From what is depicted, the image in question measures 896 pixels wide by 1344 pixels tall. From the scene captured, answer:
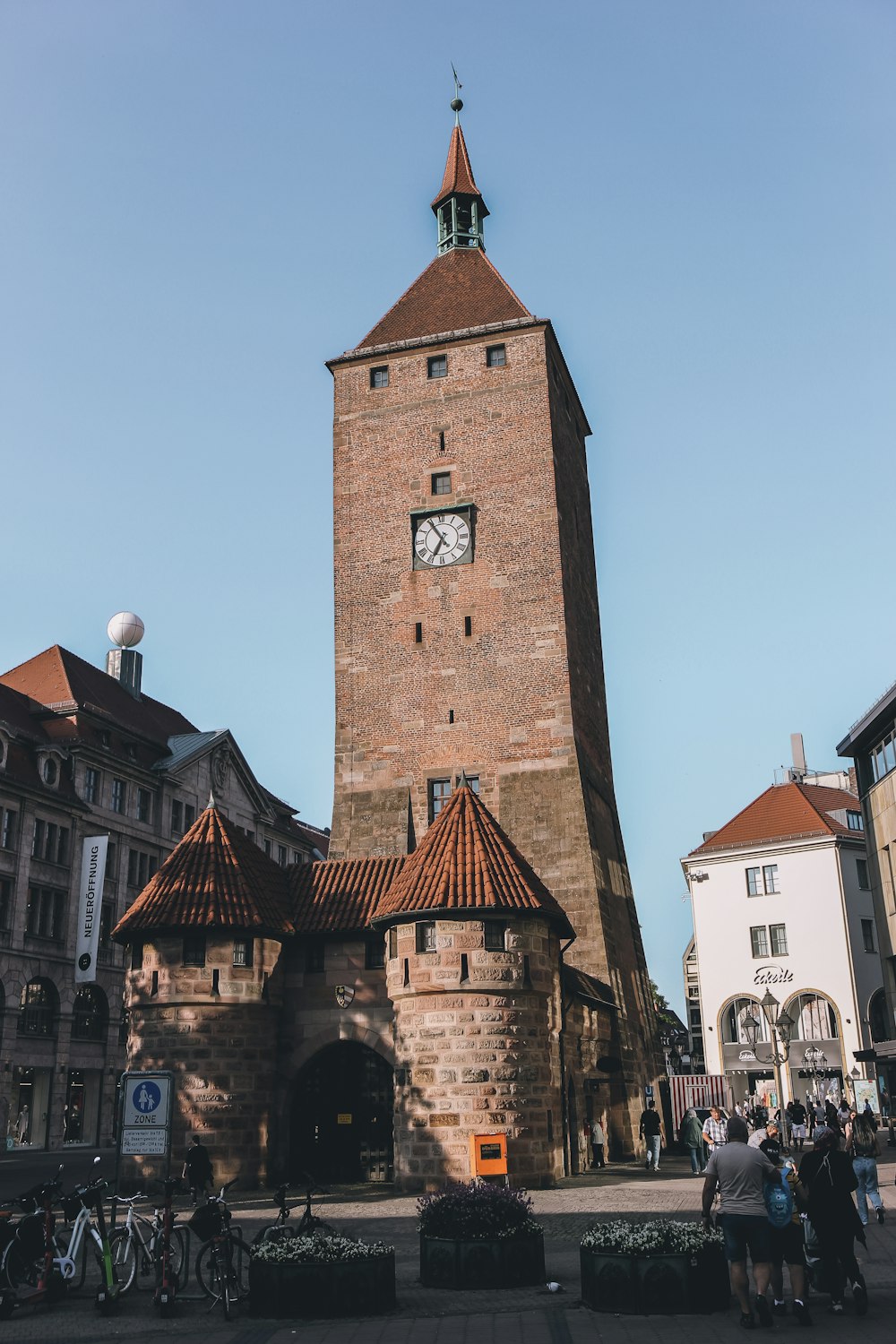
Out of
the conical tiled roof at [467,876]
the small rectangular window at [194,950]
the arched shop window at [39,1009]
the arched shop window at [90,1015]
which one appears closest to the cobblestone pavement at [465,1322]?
the conical tiled roof at [467,876]

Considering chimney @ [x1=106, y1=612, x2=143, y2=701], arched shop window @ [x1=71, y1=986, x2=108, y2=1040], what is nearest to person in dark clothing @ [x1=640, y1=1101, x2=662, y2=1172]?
arched shop window @ [x1=71, y1=986, x2=108, y2=1040]

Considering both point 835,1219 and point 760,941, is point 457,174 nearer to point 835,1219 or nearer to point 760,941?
point 760,941

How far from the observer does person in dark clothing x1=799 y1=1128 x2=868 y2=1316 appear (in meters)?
11.4

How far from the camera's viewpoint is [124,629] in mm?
61688

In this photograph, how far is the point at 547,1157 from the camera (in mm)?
23719

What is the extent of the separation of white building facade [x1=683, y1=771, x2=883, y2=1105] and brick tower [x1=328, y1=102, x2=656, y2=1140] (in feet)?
60.8

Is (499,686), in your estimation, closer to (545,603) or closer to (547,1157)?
(545,603)

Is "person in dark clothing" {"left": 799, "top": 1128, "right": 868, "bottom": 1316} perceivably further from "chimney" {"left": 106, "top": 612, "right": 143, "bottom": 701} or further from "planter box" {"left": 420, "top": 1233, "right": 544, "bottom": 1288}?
"chimney" {"left": 106, "top": 612, "right": 143, "bottom": 701}

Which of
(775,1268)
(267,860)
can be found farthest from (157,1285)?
(267,860)

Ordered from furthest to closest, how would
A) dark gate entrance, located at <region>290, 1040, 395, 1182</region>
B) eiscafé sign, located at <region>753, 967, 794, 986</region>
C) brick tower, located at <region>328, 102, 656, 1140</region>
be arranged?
eiscafé sign, located at <region>753, 967, 794, 986</region> → brick tower, located at <region>328, 102, 656, 1140</region> → dark gate entrance, located at <region>290, 1040, 395, 1182</region>

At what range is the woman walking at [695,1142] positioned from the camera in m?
26.4

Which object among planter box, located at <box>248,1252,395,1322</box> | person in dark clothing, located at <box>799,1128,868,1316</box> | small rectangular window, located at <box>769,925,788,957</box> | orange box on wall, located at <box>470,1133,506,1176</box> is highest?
small rectangular window, located at <box>769,925,788,957</box>

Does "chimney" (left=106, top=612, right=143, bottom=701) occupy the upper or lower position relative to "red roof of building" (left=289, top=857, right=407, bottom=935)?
upper

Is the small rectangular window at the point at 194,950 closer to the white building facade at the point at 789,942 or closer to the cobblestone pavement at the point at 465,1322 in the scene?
the cobblestone pavement at the point at 465,1322
